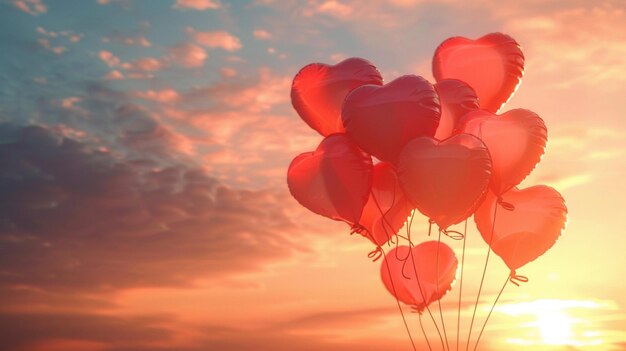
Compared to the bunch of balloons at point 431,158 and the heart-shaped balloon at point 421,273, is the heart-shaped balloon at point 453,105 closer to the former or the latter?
the bunch of balloons at point 431,158

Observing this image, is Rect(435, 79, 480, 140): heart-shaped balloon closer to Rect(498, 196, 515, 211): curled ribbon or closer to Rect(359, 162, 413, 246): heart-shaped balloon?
Rect(359, 162, 413, 246): heart-shaped balloon

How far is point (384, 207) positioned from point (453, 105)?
1725mm

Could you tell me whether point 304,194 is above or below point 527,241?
above

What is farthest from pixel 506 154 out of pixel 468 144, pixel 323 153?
pixel 323 153

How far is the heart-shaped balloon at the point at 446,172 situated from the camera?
921cm

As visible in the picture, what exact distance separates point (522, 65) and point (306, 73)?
3.16 m

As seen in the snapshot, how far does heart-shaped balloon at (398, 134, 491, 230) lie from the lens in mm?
9211

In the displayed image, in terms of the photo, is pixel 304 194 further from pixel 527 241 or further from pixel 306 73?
pixel 527 241

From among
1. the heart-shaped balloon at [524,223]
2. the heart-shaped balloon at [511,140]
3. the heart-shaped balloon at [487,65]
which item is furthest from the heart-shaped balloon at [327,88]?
the heart-shaped balloon at [524,223]

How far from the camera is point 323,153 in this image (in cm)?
1004

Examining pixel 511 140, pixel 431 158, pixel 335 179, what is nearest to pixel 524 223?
pixel 511 140

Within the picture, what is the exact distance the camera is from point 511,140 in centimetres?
976

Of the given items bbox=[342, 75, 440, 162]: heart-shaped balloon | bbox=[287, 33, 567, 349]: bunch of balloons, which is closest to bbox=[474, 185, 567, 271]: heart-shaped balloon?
bbox=[287, 33, 567, 349]: bunch of balloons

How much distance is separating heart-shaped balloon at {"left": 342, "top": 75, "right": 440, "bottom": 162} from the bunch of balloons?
14 mm
